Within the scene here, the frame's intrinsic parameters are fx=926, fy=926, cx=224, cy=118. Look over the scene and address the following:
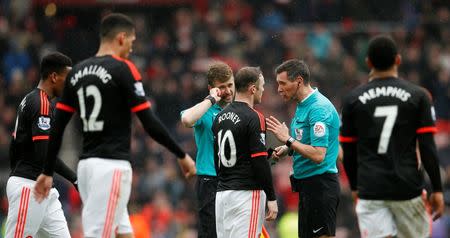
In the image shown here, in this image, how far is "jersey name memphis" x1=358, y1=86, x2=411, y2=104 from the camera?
8.80 m

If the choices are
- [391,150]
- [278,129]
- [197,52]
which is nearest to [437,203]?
[391,150]

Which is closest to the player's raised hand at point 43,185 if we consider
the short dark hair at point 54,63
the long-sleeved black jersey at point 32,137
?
the long-sleeved black jersey at point 32,137

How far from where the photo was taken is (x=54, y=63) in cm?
1052

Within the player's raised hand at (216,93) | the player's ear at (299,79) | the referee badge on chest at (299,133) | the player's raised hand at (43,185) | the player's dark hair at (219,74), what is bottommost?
the player's raised hand at (43,185)

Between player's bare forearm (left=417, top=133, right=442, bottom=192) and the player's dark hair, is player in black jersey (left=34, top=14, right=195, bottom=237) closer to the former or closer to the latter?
the player's dark hair

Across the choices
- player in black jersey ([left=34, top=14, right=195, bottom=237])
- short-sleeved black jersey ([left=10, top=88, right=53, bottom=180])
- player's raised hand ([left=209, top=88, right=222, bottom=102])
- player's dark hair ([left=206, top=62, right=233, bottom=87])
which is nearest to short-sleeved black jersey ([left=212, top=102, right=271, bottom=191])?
player's raised hand ([left=209, top=88, right=222, bottom=102])

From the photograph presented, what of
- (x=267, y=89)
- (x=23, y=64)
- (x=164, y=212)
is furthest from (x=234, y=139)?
(x=23, y=64)

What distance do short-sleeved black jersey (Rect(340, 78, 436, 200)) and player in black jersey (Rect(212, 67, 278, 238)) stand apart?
4.71 ft

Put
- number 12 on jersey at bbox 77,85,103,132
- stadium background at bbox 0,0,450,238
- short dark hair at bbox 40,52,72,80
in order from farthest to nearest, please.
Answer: stadium background at bbox 0,0,450,238 < short dark hair at bbox 40,52,72,80 < number 12 on jersey at bbox 77,85,103,132

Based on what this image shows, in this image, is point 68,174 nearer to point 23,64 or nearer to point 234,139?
point 234,139

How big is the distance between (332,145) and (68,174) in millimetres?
3101

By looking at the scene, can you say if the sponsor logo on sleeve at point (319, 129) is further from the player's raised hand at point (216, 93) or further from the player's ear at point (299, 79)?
the player's raised hand at point (216, 93)

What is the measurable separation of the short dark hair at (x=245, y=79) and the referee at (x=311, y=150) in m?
0.48

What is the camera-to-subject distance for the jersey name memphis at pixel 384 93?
28.9 ft
